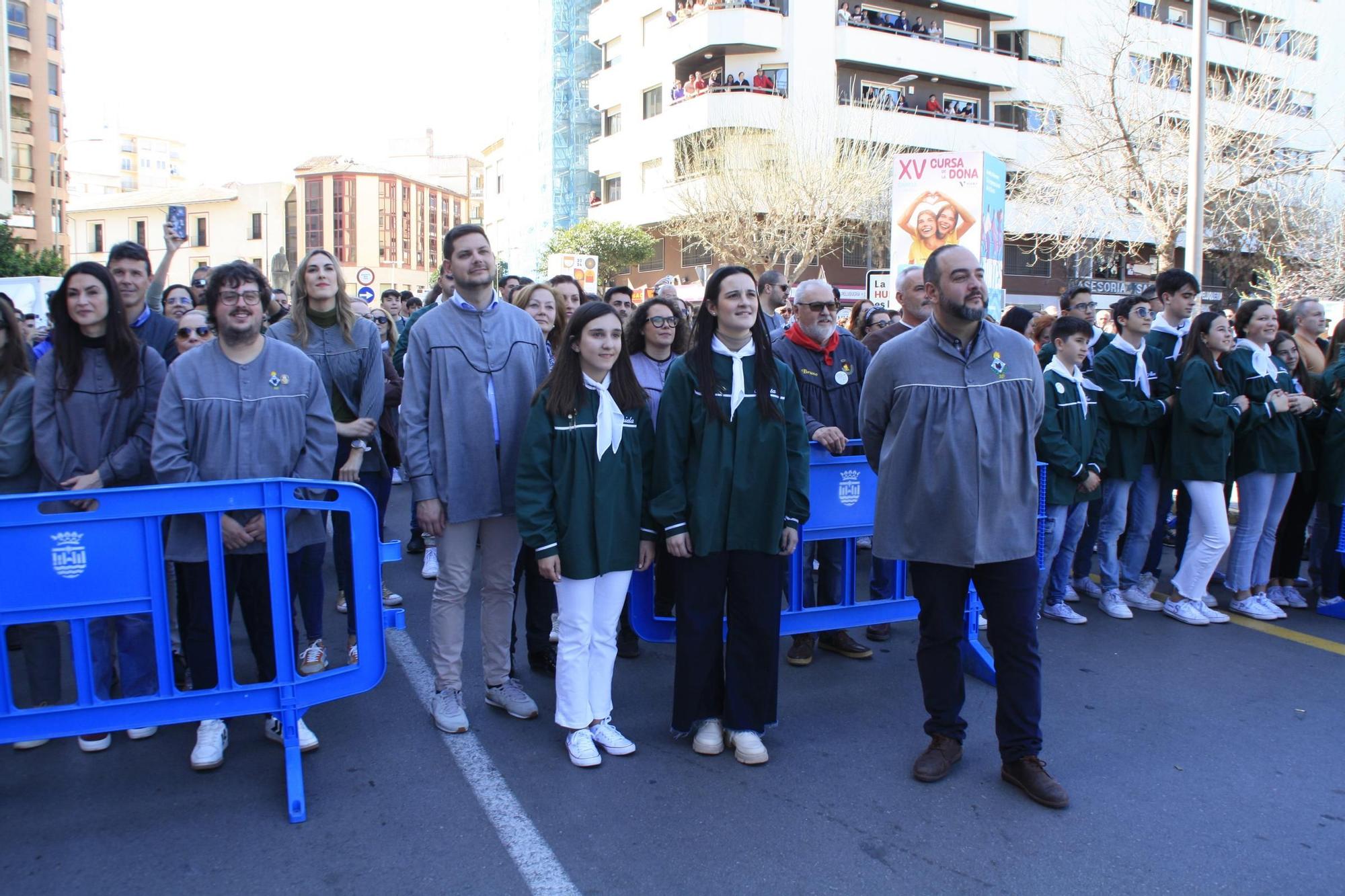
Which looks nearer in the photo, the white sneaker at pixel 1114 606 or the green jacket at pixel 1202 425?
the green jacket at pixel 1202 425

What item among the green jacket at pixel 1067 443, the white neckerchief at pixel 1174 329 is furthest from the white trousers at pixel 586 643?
the white neckerchief at pixel 1174 329

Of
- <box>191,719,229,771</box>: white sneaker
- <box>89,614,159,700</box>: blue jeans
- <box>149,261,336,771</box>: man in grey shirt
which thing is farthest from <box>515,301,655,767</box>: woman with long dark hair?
<box>89,614,159,700</box>: blue jeans

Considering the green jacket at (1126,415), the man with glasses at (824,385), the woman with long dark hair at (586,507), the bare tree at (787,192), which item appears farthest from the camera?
the bare tree at (787,192)

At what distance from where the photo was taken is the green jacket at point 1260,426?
635 centimetres

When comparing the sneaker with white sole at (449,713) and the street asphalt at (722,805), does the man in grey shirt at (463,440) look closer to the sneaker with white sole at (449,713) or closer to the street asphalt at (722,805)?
the sneaker with white sole at (449,713)

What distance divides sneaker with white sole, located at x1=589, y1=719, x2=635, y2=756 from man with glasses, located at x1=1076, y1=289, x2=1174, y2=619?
3.74 meters

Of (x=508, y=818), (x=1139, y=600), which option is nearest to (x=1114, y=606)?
(x=1139, y=600)

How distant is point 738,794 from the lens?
12.8 feet

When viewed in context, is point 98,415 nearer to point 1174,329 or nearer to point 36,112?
point 1174,329

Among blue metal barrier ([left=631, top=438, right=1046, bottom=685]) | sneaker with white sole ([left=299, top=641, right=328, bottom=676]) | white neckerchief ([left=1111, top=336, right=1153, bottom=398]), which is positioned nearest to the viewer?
blue metal barrier ([left=631, top=438, right=1046, bottom=685])

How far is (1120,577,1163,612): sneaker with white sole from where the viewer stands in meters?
6.60

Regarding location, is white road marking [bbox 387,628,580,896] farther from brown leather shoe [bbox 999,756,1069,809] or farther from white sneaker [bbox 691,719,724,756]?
brown leather shoe [bbox 999,756,1069,809]

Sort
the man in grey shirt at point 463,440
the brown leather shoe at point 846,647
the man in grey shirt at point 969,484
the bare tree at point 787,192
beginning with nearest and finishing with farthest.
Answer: the man in grey shirt at point 969,484 < the man in grey shirt at point 463,440 < the brown leather shoe at point 846,647 < the bare tree at point 787,192

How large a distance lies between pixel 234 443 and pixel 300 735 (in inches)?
50.6
